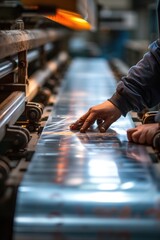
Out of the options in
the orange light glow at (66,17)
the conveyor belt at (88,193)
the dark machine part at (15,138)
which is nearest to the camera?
the conveyor belt at (88,193)

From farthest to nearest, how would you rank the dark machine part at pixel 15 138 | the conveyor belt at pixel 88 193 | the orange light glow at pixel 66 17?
1. the orange light glow at pixel 66 17
2. the dark machine part at pixel 15 138
3. the conveyor belt at pixel 88 193

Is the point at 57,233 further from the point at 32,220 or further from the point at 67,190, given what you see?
the point at 67,190

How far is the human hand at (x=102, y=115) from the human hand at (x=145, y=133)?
191mm

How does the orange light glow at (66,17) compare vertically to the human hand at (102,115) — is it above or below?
above

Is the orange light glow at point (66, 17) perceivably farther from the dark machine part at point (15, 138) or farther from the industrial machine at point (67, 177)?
the dark machine part at point (15, 138)

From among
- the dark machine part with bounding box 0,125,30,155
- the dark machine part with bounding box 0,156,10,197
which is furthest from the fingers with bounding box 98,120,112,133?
the dark machine part with bounding box 0,156,10,197

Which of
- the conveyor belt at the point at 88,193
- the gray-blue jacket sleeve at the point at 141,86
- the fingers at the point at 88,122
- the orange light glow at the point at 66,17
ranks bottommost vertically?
the conveyor belt at the point at 88,193

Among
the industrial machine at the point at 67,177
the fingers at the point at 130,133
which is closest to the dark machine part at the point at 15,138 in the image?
the industrial machine at the point at 67,177

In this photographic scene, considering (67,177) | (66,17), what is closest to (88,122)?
(67,177)

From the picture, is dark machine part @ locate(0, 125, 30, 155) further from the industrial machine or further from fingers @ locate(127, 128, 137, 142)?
fingers @ locate(127, 128, 137, 142)

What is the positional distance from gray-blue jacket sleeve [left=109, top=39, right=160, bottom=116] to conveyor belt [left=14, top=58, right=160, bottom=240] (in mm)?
234

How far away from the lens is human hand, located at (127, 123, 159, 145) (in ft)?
6.83

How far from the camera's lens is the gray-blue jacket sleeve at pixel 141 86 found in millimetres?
2367

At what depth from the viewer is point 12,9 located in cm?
321
